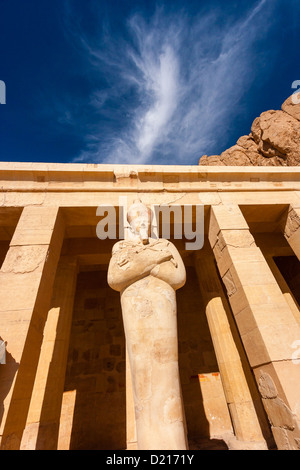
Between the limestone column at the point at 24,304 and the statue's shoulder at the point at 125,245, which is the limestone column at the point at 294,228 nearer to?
the statue's shoulder at the point at 125,245

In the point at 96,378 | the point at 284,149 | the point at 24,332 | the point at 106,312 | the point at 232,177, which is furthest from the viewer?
the point at 284,149

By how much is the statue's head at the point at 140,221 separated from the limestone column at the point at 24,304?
1.66 meters

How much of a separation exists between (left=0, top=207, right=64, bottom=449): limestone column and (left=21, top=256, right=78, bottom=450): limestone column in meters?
1.36

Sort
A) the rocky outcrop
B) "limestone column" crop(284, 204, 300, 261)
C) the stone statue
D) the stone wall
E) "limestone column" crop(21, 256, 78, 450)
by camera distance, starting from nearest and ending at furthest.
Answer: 1. the stone statue
2. "limestone column" crop(21, 256, 78, 450)
3. "limestone column" crop(284, 204, 300, 261)
4. the stone wall
5. the rocky outcrop

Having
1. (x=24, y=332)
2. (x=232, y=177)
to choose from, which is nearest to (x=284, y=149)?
(x=232, y=177)

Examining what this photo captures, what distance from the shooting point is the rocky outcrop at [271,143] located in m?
10.4

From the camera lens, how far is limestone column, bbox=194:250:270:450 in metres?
4.10

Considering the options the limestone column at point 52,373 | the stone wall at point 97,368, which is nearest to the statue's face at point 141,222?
the limestone column at point 52,373

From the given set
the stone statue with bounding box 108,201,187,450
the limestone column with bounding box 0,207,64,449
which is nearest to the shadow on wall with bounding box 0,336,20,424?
the limestone column with bounding box 0,207,64,449

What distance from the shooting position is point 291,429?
2.60 metres

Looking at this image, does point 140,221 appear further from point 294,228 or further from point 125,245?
point 294,228

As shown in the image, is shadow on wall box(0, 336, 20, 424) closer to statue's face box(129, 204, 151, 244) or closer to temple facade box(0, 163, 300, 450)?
temple facade box(0, 163, 300, 450)
